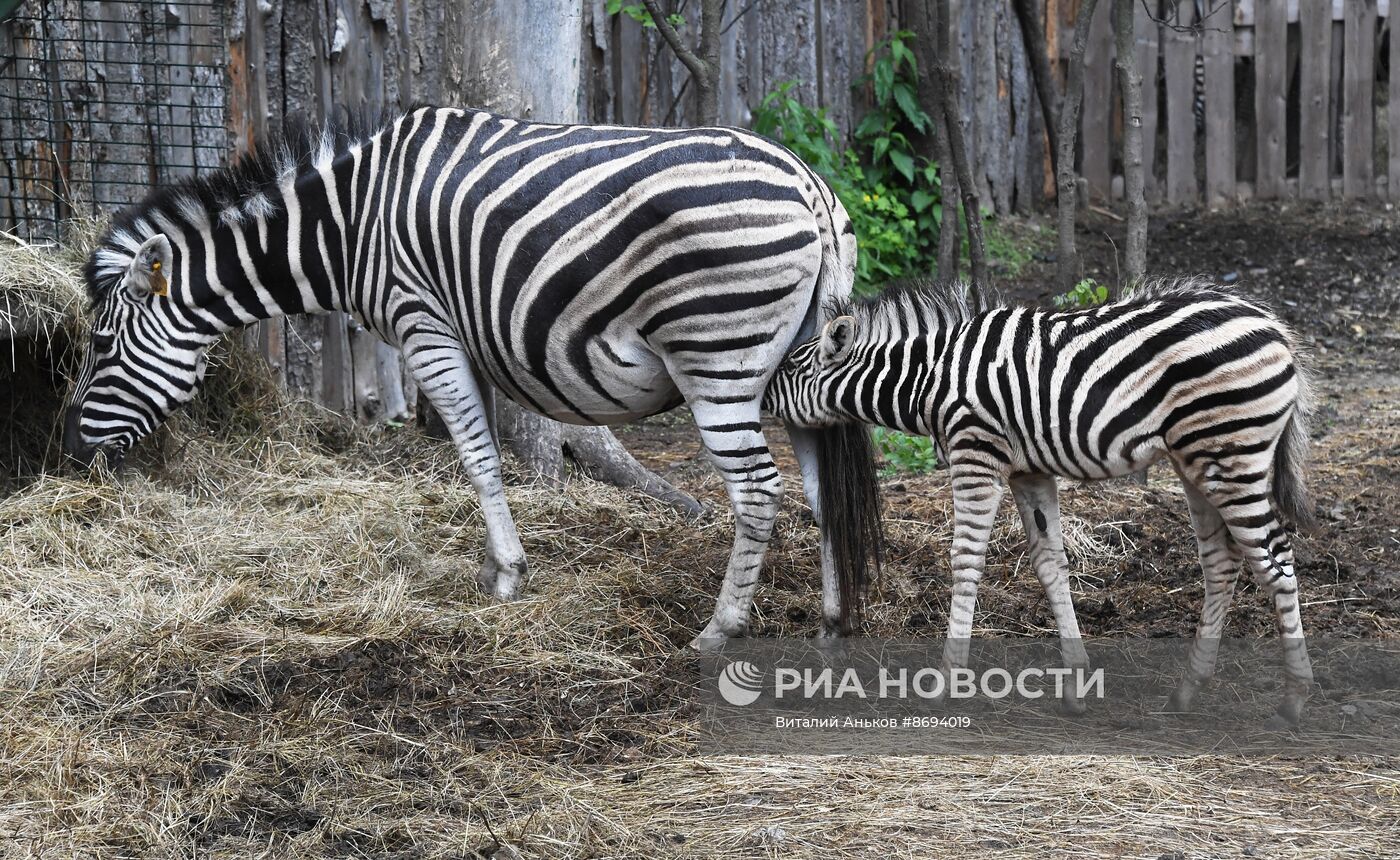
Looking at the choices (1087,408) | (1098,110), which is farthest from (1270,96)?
(1087,408)

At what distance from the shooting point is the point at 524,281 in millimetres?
5105

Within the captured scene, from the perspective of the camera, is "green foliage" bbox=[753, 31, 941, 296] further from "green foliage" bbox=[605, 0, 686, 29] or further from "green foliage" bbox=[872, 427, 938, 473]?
"green foliage" bbox=[872, 427, 938, 473]

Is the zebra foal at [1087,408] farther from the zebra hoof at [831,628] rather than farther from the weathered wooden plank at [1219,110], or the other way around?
the weathered wooden plank at [1219,110]

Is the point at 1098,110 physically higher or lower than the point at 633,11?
lower

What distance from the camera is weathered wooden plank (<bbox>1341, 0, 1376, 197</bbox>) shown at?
37.3ft

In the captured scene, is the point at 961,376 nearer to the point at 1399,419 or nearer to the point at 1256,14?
the point at 1399,419

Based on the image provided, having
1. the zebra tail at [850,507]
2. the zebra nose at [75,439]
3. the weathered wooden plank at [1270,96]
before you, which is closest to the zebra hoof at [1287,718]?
the zebra tail at [850,507]

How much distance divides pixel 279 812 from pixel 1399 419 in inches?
271

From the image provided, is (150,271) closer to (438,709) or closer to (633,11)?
(438,709)

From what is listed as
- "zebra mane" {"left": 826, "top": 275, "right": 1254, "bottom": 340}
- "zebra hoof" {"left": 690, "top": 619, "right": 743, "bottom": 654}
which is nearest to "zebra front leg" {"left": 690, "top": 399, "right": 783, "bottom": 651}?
"zebra hoof" {"left": 690, "top": 619, "right": 743, "bottom": 654}

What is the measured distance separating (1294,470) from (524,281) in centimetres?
287

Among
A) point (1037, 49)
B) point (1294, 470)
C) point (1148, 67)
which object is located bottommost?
point (1294, 470)

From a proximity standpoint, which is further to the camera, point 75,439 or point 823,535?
point 75,439

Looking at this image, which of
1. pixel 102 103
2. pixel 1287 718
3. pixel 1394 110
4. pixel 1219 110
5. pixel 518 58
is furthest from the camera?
pixel 1219 110
